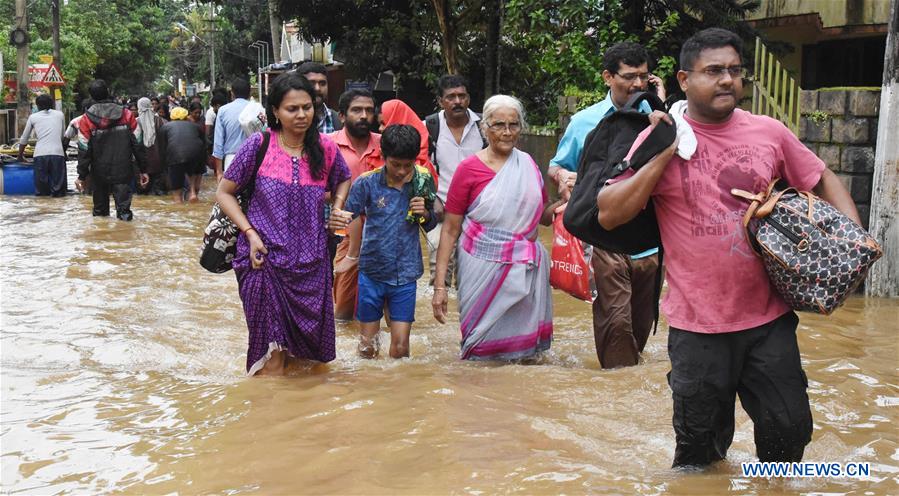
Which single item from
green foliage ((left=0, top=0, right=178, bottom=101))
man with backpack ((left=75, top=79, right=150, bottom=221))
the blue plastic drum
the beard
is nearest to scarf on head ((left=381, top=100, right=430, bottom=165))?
the beard

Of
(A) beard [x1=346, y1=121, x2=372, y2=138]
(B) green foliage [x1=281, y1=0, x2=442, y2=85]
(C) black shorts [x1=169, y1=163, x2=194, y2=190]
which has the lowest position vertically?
(C) black shorts [x1=169, y1=163, x2=194, y2=190]

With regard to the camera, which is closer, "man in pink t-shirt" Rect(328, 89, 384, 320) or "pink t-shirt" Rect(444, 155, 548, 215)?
"pink t-shirt" Rect(444, 155, 548, 215)

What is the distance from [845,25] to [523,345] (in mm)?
10209

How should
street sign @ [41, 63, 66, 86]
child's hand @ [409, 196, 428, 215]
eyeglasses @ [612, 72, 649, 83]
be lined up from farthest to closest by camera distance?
street sign @ [41, 63, 66, 86], child's hand @ [409, 196, 428, 215], eyeglasses @ [612, 72, 649, 83]

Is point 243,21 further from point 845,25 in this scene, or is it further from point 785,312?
point 785,312

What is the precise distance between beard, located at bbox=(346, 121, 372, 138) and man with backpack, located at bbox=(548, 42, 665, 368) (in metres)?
1.60

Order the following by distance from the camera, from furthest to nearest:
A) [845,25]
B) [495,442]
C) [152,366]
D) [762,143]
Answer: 1. [845,25]
2. [152,366]
3. [495,442]
4. [762,143]

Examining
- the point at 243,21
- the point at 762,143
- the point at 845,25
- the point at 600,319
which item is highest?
the point at 243,21

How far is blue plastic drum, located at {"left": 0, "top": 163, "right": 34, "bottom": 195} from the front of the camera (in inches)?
684

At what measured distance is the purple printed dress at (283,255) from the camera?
5395 mm

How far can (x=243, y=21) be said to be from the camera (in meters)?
48.3

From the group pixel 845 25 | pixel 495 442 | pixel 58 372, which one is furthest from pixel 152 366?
pixel 845 25

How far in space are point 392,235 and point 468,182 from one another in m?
0.59

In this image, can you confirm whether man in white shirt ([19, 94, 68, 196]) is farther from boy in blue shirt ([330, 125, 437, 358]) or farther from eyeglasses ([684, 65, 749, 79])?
eyeglasses ([684, 65, 749, 79])
